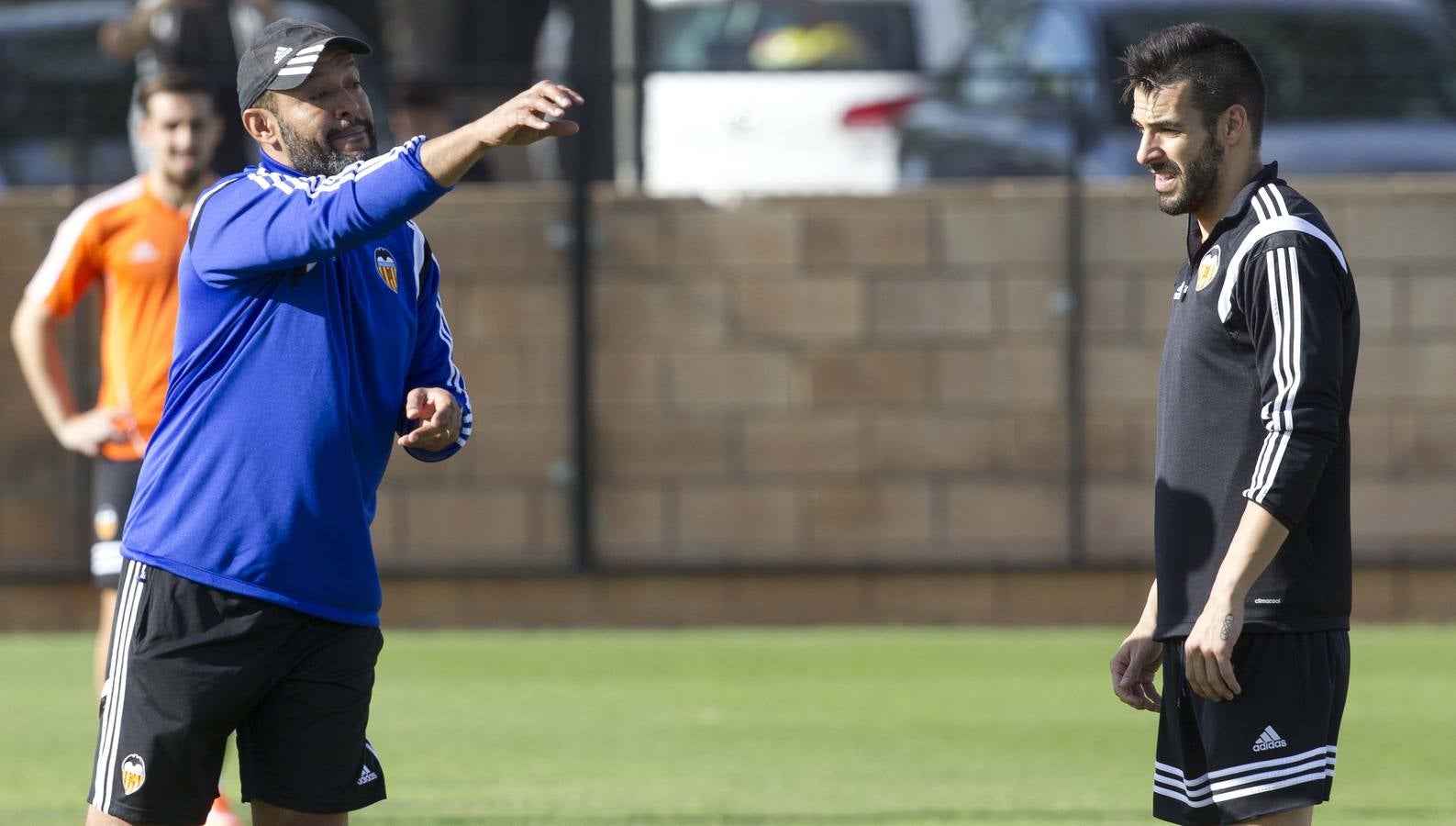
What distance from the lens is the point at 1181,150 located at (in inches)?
163

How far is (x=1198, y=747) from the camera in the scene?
4.17 m

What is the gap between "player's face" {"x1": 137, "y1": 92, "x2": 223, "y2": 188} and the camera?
7.16m

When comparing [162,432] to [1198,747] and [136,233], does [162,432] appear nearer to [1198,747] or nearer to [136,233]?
[1198,747]

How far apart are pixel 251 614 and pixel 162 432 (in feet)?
1.45

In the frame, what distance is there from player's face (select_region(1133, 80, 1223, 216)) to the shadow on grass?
9.69 ft

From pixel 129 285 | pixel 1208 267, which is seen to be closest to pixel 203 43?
pixel 129 285

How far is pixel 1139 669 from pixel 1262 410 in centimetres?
76

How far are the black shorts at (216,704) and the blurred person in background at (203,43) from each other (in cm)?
733

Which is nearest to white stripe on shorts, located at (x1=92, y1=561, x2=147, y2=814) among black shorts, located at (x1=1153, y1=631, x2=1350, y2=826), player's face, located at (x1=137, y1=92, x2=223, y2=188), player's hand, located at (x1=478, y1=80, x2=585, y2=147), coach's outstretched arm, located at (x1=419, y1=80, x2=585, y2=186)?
coach's outstretched arm, located at (x1=419, y1=80, x2=585, y2=186)

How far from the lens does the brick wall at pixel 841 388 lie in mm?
11477

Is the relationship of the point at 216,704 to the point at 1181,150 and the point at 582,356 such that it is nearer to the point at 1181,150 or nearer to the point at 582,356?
the point at 1181,150

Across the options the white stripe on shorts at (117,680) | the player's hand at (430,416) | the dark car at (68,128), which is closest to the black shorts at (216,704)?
the white stripe on shorts at (117,680)

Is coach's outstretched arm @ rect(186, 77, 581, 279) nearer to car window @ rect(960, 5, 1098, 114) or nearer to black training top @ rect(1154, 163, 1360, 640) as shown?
black training top @ rect(1154, 163, 1360, 640)

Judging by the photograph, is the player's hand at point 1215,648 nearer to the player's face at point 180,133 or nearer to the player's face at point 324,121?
the player's face at point 324,121
